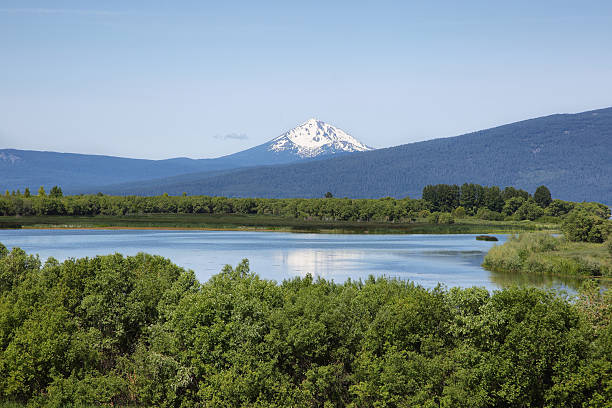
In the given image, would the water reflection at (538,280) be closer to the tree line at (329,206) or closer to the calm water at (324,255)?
the calm water at (324,255)

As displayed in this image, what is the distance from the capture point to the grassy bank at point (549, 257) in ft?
157

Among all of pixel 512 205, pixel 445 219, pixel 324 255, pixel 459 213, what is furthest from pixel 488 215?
pixel 324 255

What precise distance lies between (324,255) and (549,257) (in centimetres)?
2130

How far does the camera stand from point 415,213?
5861 inches

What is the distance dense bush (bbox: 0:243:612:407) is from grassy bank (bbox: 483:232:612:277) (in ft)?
97.5

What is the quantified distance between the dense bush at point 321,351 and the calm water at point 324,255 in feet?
67.5

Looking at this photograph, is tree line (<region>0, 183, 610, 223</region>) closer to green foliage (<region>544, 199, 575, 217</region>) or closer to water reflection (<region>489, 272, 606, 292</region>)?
green foliage (<region>544, 199, 575, 217</region>)

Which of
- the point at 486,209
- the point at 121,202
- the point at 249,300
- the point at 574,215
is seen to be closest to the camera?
the point at 249,300

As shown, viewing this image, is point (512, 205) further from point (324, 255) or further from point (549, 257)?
point (549, 257)

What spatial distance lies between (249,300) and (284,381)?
10.3ft

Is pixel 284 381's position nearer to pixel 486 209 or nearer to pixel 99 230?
pixel 99 230

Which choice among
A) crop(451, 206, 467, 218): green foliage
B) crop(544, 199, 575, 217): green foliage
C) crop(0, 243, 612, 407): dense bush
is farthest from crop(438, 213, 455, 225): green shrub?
crop(0, 243, 612, 407): dense bush

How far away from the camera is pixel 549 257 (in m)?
51.6

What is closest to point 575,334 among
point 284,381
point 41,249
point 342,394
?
point 342,394
